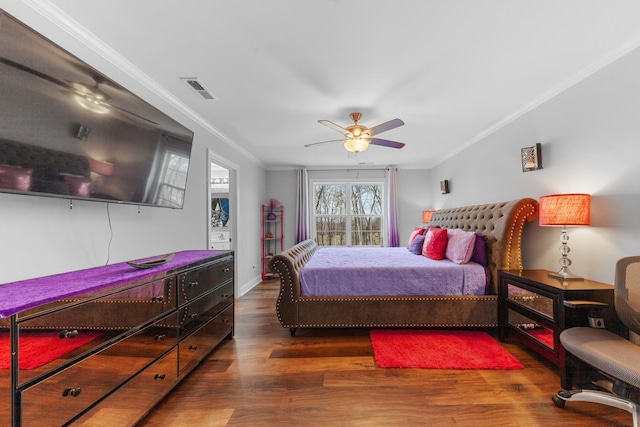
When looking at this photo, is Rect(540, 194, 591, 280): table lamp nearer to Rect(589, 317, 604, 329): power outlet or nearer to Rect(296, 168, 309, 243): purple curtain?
Rect(589, 317, 604, 329): power outlet

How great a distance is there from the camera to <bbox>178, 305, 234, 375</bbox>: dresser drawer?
6.31 ft

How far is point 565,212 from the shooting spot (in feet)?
7.00

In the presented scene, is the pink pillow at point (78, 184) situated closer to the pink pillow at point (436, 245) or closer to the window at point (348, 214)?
the pink pillow at point (436, 245)

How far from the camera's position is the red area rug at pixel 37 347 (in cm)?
96

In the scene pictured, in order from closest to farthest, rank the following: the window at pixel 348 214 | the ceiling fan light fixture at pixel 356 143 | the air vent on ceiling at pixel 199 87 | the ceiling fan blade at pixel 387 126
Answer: the air vent on ceiling at pixel 199 87 → the ceiling fan blade at pixel 387 126 → the ceiling fan light fixture at pixel 356 143 → the window at pixel 348 214

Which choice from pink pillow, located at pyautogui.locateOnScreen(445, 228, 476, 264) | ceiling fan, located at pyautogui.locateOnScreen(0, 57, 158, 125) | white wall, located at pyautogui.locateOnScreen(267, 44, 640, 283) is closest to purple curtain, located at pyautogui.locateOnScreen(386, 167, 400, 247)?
white wall, located at pyautogui.locateOnScreen(267, 44, 640, 283)

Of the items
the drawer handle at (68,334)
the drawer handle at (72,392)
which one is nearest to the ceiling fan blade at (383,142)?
the drawer handle at (68,334)

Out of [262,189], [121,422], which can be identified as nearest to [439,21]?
[121,422]

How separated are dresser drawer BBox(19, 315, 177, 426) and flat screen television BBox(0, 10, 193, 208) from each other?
0.85 metres

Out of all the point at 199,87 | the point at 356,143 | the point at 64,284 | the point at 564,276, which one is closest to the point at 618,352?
the point at 564,276

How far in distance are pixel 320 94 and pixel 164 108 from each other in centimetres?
146

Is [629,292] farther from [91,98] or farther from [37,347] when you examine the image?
[91,98]

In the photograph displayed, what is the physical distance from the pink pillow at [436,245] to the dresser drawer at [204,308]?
229 cm

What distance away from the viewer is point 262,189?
574 centimetres
